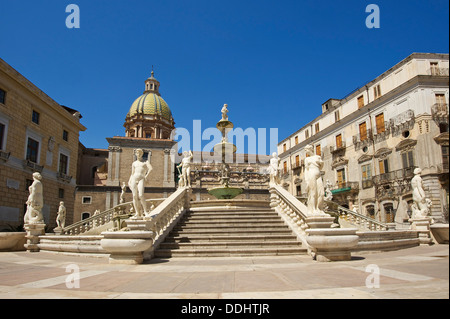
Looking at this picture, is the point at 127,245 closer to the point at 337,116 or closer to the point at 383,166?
the point at 383,166

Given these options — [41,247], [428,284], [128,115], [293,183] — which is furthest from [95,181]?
[428,284]

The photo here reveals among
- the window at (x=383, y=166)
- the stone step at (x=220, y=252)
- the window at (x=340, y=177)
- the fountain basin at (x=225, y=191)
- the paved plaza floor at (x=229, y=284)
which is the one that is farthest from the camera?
the window at (x=340, y=177)

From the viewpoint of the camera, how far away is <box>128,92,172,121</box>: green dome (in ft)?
180

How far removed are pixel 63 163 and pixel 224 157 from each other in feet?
61.3

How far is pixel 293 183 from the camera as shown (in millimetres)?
42656

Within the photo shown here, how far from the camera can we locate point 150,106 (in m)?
55.5

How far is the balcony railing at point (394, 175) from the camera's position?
25.1 m

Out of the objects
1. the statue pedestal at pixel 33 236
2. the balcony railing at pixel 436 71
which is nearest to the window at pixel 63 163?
the statue pedestal at pixel 33 236

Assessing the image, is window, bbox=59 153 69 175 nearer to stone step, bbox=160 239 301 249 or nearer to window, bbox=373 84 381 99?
stone step, bbox=160 239 301 249

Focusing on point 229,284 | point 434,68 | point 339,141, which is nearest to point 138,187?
point 229,284

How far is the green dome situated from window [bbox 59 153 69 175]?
2622 centimetres

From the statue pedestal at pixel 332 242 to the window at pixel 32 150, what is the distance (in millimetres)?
23535

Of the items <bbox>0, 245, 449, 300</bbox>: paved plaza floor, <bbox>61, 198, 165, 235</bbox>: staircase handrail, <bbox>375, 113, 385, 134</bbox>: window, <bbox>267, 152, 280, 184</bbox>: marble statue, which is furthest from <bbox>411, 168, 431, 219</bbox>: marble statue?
<bbox>375, 113, 385, 134</bbox>: window

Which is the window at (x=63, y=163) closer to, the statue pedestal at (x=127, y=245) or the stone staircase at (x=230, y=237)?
the stone staircase at (x=230, y=237)
